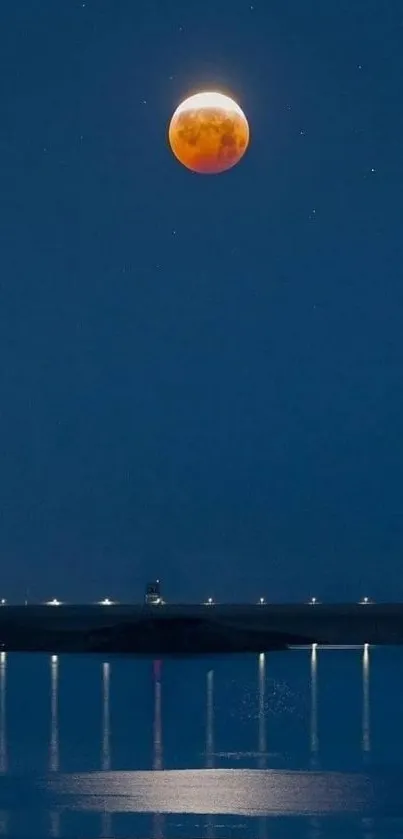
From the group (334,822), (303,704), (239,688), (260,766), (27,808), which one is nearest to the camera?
(334,822)

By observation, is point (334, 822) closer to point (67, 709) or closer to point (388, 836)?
point (388, 836)

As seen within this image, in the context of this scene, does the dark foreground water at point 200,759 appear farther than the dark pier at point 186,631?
No

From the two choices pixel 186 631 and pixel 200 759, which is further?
pixel 186 631

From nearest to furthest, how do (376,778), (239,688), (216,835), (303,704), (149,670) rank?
(216,835) → (376,778) → (303,704) → (239,688) → (149,670)

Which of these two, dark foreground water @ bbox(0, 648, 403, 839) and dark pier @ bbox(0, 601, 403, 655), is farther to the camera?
dark pier @ bbox(0, 601, 403, 655)

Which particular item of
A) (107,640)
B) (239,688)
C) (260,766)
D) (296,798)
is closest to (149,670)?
(239,688)

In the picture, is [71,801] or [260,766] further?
[260,766]
